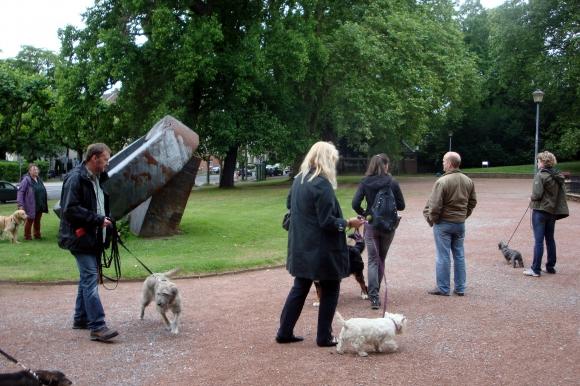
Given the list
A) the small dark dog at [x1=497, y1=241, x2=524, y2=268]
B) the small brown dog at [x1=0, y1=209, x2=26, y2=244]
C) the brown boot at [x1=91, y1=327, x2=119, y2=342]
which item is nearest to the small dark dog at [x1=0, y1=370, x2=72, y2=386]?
the brown boot at [x1=91, y1=327, x2=119, y2=342]

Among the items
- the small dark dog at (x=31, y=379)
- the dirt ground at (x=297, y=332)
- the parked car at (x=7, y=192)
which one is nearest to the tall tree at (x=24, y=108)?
the parked car at (x=7, y=192)

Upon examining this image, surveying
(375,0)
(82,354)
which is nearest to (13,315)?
(82,354)

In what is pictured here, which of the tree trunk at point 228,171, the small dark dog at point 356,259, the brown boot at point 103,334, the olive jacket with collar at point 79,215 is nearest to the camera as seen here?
the olive jacket with collar at point 79,215

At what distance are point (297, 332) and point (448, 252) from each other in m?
2.88

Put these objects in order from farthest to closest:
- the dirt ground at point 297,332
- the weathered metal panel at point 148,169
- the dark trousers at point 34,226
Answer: the dark trousers at point 34,226 < the weathered metal panel at point 148,169 < the dirt ground at point 297,332

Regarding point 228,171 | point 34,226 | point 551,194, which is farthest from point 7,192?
point 551,194

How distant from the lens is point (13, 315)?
750 centimetres

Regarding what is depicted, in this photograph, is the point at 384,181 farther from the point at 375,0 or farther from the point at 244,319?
the point at 375,0

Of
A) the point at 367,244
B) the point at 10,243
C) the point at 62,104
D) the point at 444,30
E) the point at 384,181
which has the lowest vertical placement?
the point at 10,243

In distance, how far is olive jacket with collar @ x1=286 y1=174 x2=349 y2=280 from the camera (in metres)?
5.66

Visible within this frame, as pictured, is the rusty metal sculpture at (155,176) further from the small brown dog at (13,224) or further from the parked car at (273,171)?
the parked car at (273,171)

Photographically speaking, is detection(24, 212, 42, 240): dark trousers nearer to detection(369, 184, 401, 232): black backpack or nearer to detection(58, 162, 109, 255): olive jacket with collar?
detection(58, 162, 109, 255): olive jacket with collar

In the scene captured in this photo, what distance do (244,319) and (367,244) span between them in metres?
1.88

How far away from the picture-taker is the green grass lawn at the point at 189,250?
10.5 metres
